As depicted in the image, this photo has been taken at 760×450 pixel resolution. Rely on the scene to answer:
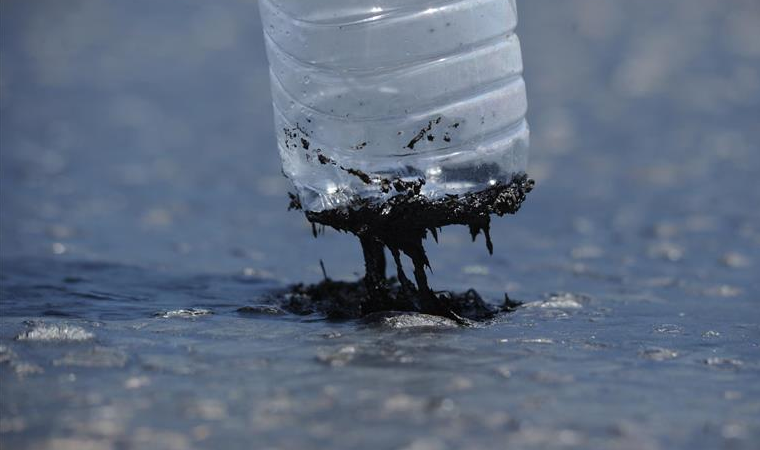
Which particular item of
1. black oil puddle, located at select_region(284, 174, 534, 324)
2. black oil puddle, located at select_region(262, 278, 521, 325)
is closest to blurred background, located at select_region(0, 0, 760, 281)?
black oil puddle, located at select_region(262, 278, 521, 325)

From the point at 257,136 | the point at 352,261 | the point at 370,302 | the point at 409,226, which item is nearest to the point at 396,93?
the point at 409,226

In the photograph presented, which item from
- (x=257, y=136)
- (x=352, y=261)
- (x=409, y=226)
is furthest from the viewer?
(x=257, y=136)

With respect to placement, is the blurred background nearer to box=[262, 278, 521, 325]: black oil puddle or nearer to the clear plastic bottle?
box=[262, 278, 521, 325]: black oil puddle

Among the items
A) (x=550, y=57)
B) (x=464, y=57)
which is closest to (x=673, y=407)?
(x=464, y=57)

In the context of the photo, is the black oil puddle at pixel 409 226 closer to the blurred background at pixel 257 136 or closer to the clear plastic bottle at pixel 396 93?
the clear plastic bottle at pixel 396 93

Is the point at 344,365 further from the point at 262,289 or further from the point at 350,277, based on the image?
the point at 350,277

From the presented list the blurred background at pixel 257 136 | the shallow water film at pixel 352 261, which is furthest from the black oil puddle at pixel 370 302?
the blurred background at pixel 257 136

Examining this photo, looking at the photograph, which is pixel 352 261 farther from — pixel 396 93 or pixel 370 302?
pixel 396 93
